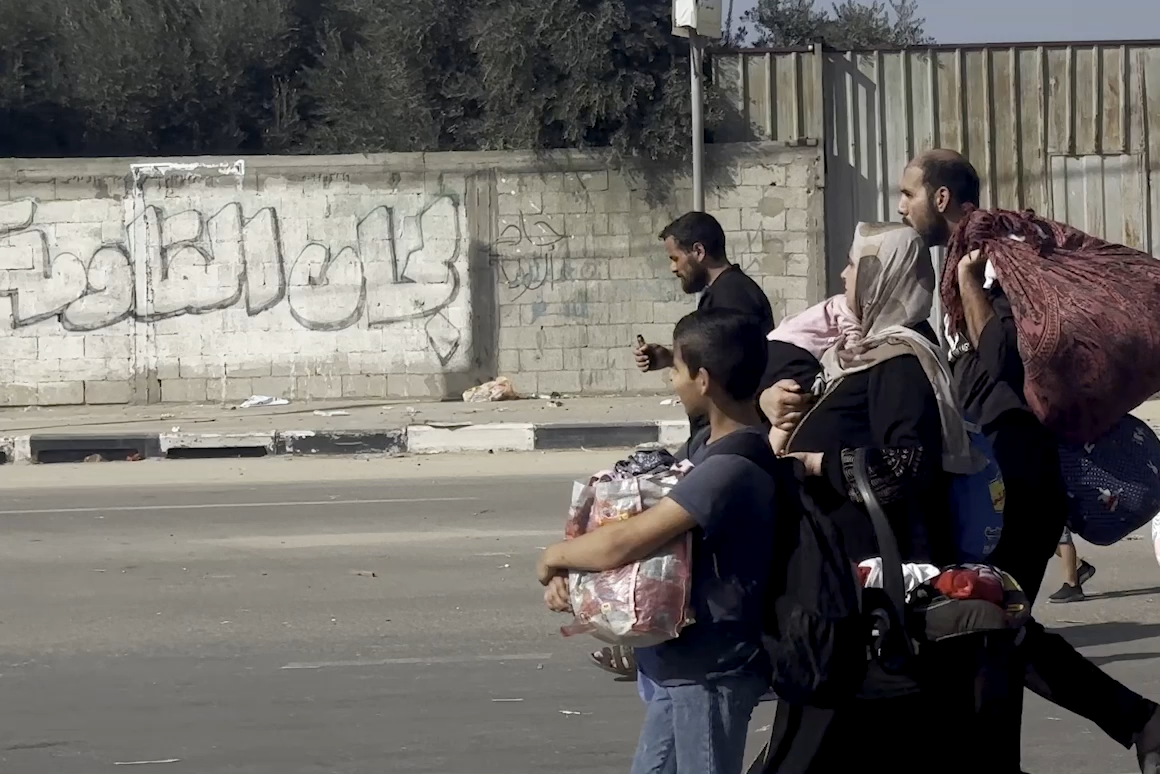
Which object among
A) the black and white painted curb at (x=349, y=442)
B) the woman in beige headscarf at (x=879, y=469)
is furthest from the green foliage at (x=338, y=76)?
the woman in beige headscarf at (x=879, y=469)

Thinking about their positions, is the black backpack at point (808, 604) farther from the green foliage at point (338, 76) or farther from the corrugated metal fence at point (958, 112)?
the corrugated metal fence at point (958, 112)

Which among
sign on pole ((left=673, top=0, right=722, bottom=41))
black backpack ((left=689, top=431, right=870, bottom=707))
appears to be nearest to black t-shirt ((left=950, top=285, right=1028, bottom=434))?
black backpack ((left=689, top=431, right=870, bottom=707))

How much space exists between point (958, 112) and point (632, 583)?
553 inches

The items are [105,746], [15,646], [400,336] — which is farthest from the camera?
[400,336]

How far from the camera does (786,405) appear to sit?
3.56 meters

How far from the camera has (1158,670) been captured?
20.0ft

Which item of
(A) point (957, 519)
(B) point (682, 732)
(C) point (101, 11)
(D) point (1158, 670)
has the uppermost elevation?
(C) point (101, 11)

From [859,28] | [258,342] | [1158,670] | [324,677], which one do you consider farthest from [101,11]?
[1158,670]

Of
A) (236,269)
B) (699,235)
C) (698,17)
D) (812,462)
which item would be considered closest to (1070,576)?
(699,235)

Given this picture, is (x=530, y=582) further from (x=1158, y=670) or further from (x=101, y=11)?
(x=101, y=11)

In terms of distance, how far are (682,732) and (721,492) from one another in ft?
1.69

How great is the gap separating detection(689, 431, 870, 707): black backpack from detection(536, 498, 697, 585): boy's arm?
0.18m

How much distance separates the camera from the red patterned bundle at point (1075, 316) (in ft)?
11.7

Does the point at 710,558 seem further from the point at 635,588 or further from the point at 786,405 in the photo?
the point at 786,405
